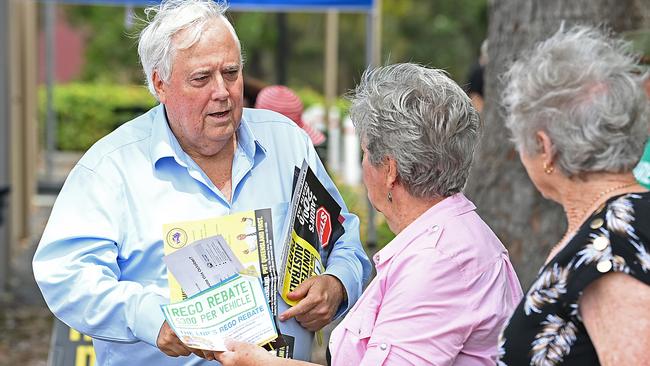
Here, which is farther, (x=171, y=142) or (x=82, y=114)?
(x=82, y=114)

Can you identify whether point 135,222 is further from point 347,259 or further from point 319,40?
point 319,40

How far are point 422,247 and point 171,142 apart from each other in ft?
2.96

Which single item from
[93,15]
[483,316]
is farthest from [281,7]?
[93,15]

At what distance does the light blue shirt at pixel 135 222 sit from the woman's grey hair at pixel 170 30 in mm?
196

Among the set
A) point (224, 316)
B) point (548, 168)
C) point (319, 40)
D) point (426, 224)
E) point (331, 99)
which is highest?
point (548, 168)

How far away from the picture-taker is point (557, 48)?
2.32 m

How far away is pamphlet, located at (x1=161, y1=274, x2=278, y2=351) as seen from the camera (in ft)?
8.74

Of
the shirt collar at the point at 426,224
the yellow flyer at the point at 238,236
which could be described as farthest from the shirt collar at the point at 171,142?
the shirt collar at the point at 426,224

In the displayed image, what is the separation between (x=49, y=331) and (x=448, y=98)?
5924mm

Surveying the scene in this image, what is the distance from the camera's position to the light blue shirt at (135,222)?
9.45 feet

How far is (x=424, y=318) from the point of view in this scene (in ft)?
8.14

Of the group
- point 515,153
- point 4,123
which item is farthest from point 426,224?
point 4,123

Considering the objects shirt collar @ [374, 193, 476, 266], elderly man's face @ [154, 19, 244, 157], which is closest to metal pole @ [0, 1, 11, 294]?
elderly man's face @ [154, 19, 244, 157]

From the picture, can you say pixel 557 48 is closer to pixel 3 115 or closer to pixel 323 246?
pixel 323 246
